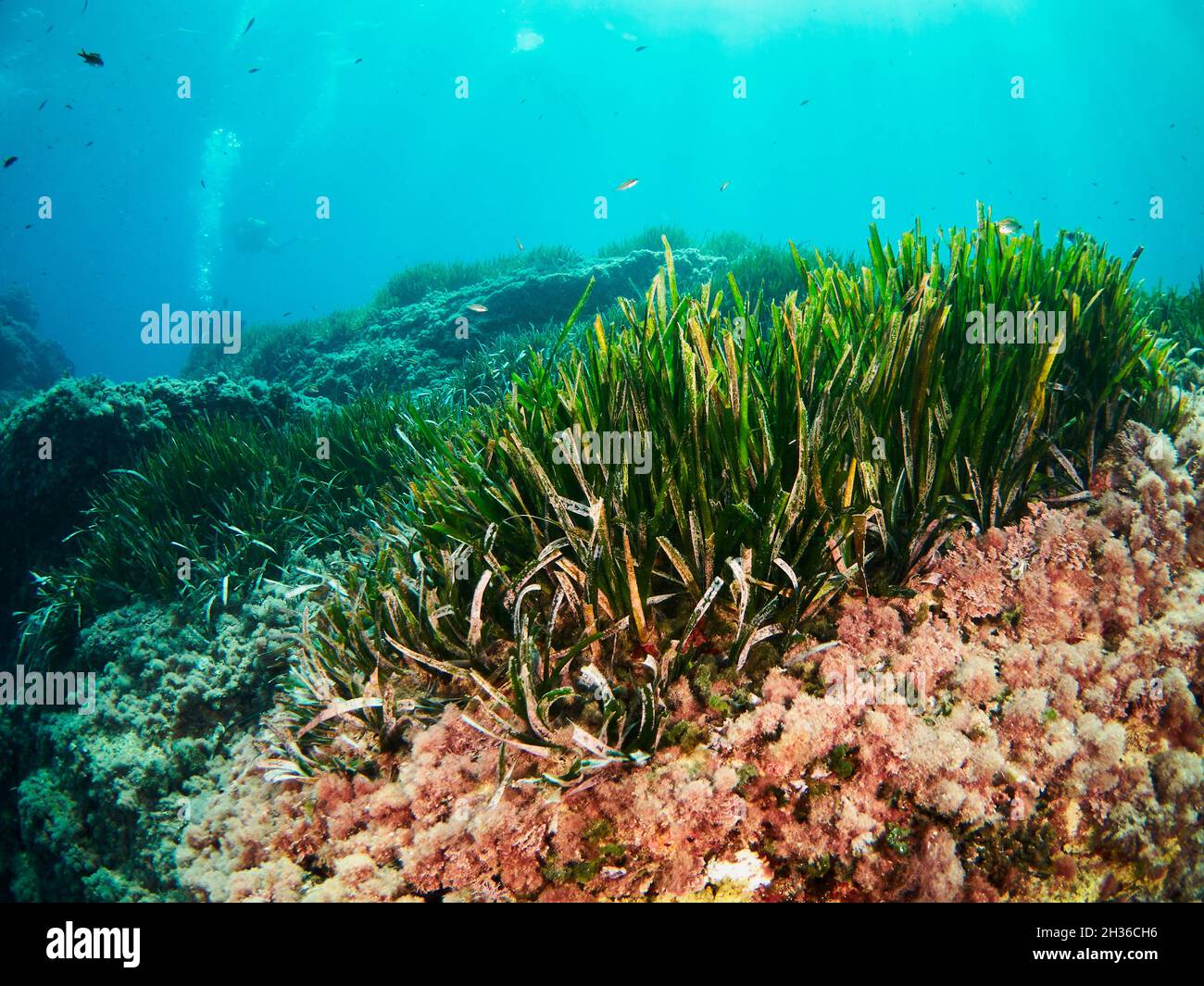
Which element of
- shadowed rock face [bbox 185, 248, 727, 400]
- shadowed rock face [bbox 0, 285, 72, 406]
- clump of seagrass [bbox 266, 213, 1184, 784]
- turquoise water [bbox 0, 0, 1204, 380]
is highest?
turquoise water [bbox 0, 0, 1204, 380]

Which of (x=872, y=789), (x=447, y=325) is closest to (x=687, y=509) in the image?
(x=872, y=789)

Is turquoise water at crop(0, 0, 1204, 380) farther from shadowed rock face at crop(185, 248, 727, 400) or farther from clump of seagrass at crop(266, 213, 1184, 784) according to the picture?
clump of seagrass at crop(266, 213, 1184, 784)

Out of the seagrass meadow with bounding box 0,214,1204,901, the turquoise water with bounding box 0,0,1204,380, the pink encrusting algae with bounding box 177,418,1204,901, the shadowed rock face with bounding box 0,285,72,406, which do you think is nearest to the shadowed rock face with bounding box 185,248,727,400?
the seagrass meadow with bounding box 0,214,1204,901

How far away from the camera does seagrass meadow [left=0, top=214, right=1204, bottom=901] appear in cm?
185

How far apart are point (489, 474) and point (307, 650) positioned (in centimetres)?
123

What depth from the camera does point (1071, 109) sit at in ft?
331

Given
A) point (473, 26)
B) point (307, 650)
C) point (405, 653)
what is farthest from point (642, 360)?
point (473, 26)

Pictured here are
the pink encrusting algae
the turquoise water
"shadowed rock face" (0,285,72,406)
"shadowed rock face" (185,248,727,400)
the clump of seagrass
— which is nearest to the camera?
the pink encrusting algae

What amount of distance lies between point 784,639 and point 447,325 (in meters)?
11.9

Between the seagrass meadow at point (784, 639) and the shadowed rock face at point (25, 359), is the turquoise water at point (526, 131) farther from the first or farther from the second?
the seagrass meadow at point (784, 639)

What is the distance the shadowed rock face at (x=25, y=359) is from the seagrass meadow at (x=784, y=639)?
28310mm

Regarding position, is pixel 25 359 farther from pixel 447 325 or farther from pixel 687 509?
pixel 687 509

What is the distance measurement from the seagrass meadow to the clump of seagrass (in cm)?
2
